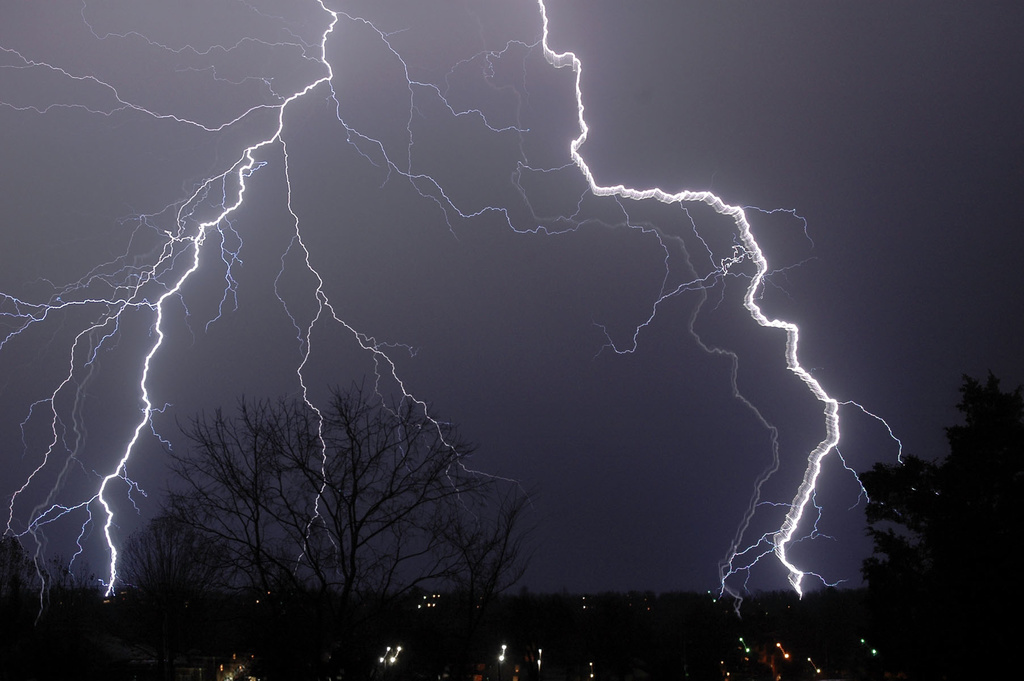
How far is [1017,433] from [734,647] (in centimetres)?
2755

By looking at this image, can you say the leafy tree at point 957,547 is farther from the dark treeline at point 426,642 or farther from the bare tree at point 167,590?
the bare tree at point 167,590

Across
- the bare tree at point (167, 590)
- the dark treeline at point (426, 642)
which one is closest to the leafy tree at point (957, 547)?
the dark treeline at point (426, 642)

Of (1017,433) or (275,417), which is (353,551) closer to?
(275,417)

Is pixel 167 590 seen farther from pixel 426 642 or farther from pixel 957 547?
pixel 957 547

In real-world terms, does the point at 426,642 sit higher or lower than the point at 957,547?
lower

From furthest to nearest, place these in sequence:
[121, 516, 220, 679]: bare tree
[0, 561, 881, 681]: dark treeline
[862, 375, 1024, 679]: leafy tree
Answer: [121, 516, 220, 679]: bare tree
[862, 375, 1024, 679]: leafy tree
[0, 561, 881, 681]: dark treeline

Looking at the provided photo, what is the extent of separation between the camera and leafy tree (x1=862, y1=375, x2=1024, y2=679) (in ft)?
34.7

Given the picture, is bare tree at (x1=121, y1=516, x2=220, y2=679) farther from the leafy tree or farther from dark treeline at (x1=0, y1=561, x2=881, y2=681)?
the leafy tree

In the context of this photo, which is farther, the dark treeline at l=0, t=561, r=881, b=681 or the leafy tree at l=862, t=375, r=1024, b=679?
the leafy tree at l=862, t=375, r=1024, b=679

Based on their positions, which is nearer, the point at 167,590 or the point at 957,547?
the point at 957,547

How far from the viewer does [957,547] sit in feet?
36.1

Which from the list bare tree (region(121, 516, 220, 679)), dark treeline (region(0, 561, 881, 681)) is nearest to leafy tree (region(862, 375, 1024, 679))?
dark treeline (region(0, 561, 881, 681))

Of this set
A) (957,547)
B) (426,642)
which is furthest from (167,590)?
(957,547)

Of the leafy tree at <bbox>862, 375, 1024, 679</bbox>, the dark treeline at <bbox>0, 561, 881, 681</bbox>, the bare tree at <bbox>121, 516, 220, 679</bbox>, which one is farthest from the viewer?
the bare tree at <bbox>121, 516, 220, 679</bbox>
